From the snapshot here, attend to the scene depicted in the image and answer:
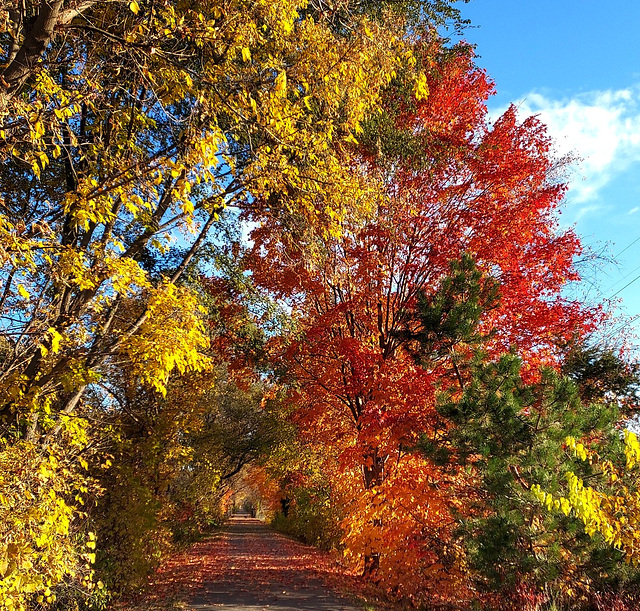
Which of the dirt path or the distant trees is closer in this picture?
the distant trees

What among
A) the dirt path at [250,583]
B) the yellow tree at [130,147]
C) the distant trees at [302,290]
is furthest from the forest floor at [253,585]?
the yellow tree at [130,147]

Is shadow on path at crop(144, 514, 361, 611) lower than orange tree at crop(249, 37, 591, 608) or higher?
lower

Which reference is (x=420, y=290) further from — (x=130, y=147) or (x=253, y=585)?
(x=253, y=585)

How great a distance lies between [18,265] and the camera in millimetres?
3445

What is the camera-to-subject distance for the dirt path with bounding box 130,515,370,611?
7.96 meters

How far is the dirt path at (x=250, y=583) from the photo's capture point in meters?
7.96

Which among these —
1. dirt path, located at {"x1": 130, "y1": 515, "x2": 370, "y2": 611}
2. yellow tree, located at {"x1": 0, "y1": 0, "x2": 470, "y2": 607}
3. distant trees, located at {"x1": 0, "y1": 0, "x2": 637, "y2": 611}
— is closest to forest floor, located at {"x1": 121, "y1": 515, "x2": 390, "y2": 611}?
dirt path, located at {"x1": 130, "y1": 515, "x2": 370, "y2": 611}

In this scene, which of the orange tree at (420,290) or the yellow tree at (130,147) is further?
the orange tree at (420,290)

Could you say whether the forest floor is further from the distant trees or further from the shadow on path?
the distant trees

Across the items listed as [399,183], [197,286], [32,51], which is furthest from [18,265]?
[399,183]

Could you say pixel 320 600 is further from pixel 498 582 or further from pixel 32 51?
pixel 32 51

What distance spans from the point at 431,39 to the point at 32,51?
7016mm

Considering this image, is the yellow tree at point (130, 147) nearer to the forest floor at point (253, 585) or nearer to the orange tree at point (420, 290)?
the orange tree at point (420, 290)

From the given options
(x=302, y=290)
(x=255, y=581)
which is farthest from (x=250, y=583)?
(x=302, y=290)
